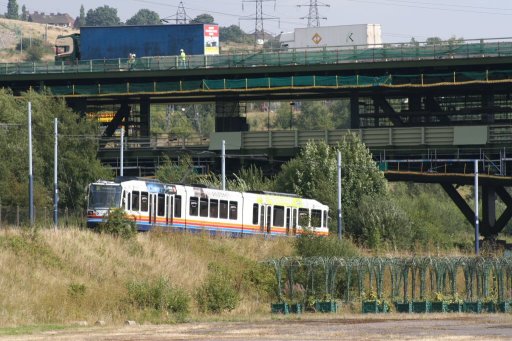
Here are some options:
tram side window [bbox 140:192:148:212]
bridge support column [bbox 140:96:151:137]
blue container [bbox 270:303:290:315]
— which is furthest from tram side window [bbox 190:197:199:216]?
bridge support column [bbox 140:96:151:137]

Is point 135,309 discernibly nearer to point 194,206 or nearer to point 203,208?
point 194,206

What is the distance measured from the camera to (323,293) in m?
51.6

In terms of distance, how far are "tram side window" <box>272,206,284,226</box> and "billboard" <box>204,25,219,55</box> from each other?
35.7 meters

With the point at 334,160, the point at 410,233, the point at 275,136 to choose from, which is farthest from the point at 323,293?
the point at 275,136

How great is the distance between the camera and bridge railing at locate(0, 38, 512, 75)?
87.2 metres

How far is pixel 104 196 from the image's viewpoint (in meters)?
60.0

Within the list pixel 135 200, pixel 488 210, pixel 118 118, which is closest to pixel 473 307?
pixel 135 200

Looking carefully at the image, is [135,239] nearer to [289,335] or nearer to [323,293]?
[323,293]

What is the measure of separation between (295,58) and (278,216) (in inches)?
963

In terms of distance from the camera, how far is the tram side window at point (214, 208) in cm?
6412

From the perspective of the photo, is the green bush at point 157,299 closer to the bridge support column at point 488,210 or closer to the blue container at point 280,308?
the blue container at point 280,308

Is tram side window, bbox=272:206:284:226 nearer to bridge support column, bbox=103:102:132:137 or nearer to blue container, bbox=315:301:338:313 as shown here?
blue container, bbox=315:301:338:313

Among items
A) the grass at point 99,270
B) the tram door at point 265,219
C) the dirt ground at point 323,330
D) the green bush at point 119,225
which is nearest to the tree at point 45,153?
the tram door at point 265,219

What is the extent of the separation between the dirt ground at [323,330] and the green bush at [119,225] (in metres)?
12.8
